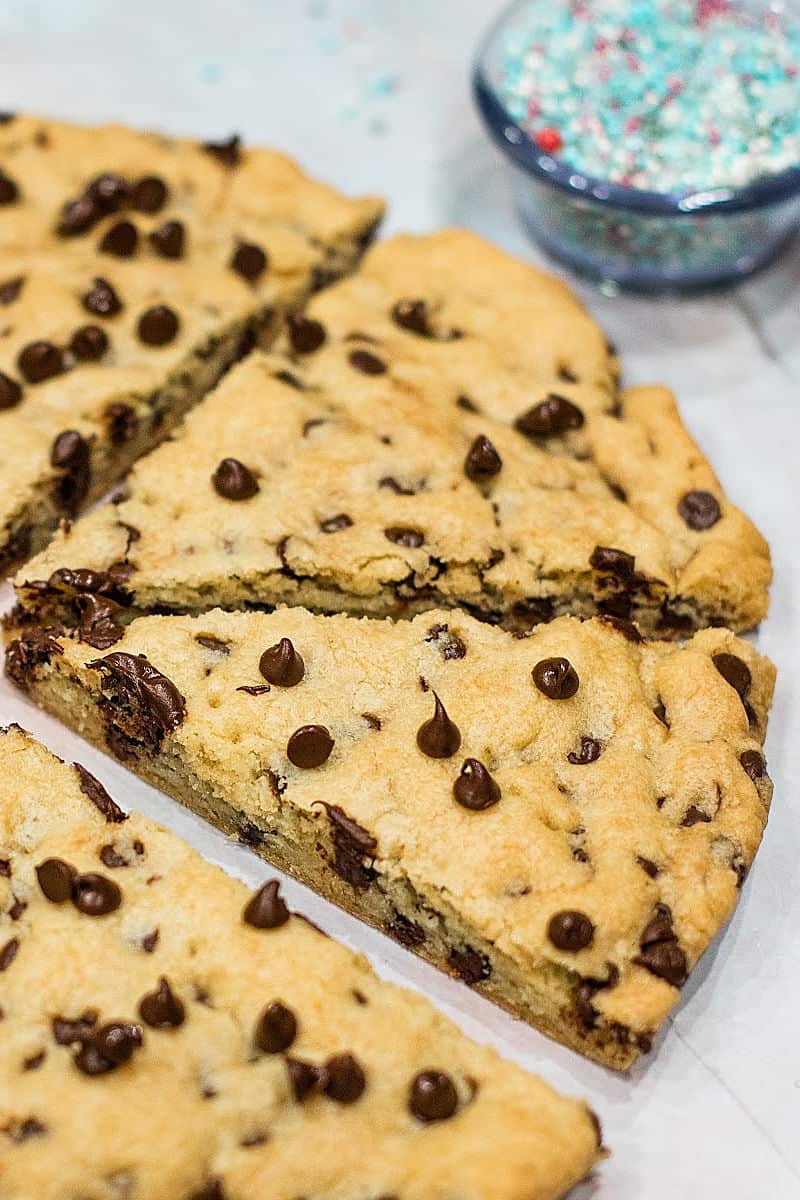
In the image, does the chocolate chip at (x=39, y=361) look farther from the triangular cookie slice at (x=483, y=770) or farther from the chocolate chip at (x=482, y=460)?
the chocolate chip at (x=482, y=460)

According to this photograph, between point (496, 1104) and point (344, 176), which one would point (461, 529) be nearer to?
point (496, 1104)

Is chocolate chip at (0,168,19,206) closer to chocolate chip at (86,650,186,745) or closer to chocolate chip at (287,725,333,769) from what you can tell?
chocolate chip at (86,650,186,745)

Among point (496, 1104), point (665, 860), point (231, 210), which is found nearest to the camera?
point (496, 1104)

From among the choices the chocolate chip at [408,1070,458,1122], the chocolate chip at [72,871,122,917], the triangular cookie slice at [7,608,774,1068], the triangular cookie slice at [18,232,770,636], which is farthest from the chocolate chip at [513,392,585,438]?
the chocolate chip at [408,1070,458,1122]

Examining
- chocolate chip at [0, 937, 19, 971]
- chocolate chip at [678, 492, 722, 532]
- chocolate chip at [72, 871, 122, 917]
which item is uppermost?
chocolate chip at [678, 492, 722, 532]

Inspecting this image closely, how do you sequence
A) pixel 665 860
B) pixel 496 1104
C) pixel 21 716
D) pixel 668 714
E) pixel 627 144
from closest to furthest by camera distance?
pixel 496 1104 → pixel 665 860 → pixel 668 714 → pixel 21 716 → pixel 627 144

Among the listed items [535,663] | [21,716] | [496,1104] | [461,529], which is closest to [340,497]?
[461,529]
